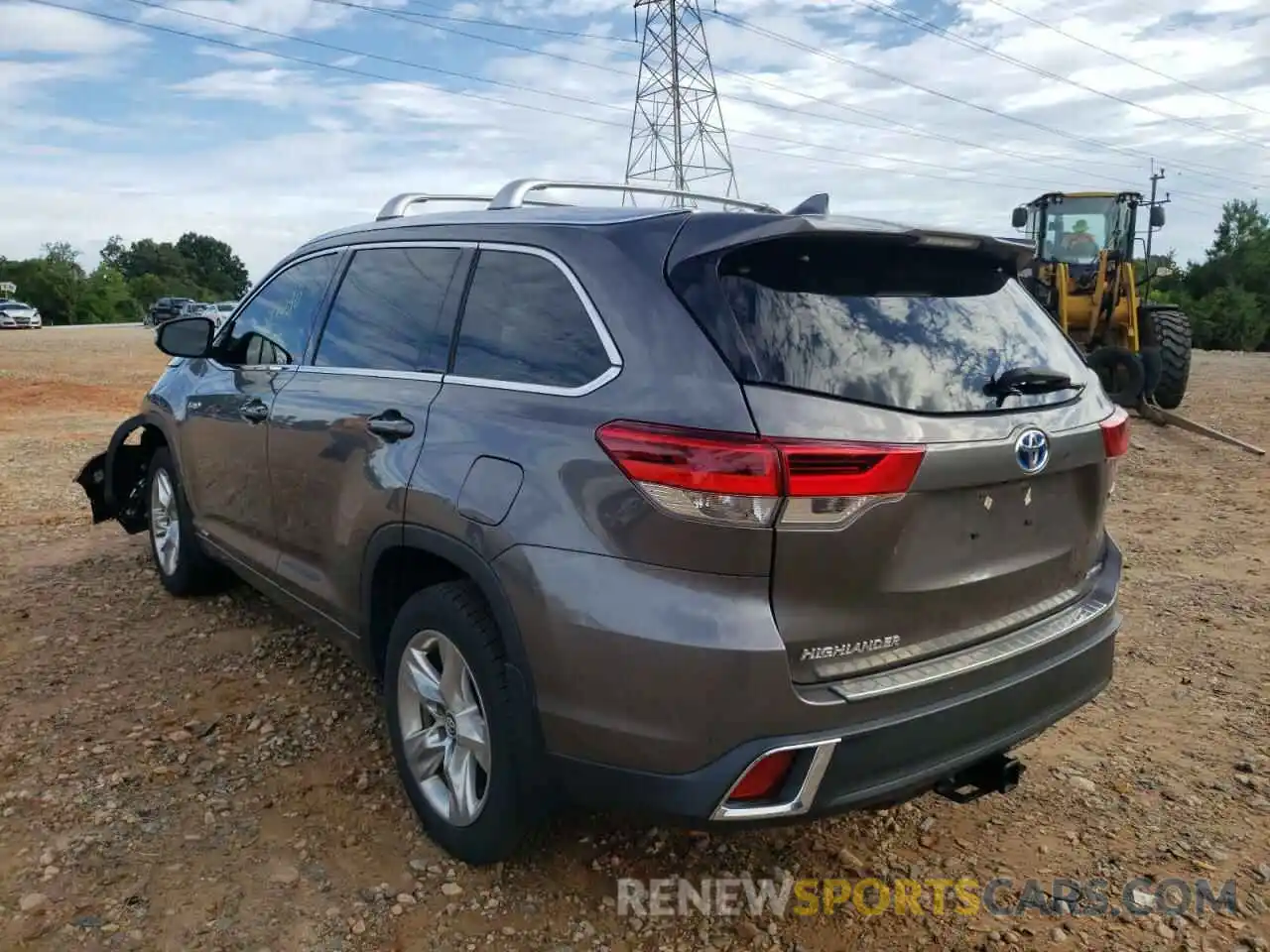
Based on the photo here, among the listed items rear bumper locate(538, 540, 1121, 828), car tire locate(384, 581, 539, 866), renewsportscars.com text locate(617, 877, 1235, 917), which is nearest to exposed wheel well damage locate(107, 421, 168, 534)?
car tire locate(384, 581, 539, 866)

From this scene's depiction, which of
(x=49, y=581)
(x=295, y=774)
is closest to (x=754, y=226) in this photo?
(x=295, y=774)

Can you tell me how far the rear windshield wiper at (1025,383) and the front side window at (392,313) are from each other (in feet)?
5.01

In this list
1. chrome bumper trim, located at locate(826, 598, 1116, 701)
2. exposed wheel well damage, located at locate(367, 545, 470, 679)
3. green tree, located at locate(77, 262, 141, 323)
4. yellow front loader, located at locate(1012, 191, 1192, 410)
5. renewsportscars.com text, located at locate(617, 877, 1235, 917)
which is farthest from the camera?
green tree, located at locate(77, 262, 141, 323)

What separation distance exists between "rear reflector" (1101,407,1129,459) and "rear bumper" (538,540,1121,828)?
620 millimetres

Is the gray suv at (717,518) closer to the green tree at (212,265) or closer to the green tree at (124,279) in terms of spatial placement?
A: the green tree at (124,279)

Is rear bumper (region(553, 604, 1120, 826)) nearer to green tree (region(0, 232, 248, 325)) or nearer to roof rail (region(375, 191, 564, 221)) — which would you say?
roof rail (region(375, 191, 564, 221))

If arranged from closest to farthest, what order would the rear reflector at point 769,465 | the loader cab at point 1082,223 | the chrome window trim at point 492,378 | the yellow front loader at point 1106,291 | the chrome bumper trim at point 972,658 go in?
the rear reflector at point 769,465 < the chrome bumper trim at point 972,658 < the chrome window trim at point 492,378 < the yellow front loader at point 1106,291 < the loader cab at point 1082,223

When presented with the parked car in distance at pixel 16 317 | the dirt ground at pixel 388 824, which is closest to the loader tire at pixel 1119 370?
the dirt ground at pixel 388 824

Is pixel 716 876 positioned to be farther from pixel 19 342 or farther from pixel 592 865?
pixel 19 342

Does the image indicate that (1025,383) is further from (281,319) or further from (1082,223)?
(1082,223)

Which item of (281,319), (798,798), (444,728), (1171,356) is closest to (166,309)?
(1171,356)

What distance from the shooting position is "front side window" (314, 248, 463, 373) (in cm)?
305

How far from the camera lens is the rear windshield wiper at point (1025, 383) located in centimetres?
251

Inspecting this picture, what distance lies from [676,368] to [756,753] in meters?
0.86
